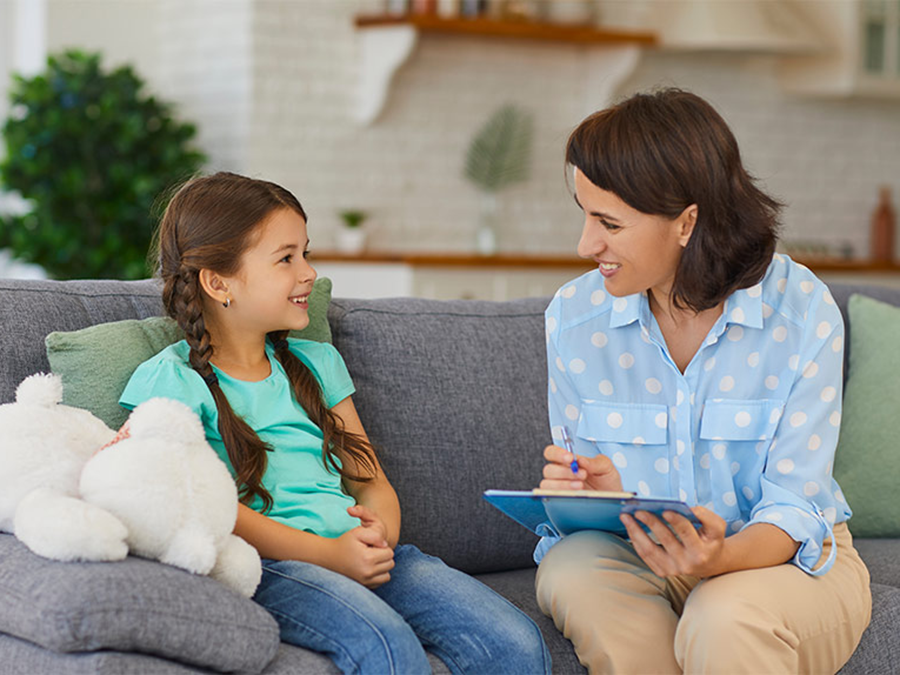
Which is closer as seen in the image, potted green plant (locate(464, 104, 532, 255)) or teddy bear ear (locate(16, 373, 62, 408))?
teddy bear ear (locate(16, 373, 62, 408))

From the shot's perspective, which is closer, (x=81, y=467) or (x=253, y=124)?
(x=81, y=467)

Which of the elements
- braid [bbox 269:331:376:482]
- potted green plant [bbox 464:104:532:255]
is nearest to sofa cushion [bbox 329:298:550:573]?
braid [bbox 269:331:376:482]

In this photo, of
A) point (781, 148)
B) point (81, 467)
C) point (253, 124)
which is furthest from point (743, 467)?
point (781, 148)

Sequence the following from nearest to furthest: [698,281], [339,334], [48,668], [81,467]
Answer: [48,668] → [81,467] → [698,281] → [339,334]

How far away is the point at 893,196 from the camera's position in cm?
606

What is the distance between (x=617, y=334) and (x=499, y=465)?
1.42 ft

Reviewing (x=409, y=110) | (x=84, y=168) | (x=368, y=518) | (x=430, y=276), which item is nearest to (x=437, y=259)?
(x=430, y=276)

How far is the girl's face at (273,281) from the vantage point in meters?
1.83

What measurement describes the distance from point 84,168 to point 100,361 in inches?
102

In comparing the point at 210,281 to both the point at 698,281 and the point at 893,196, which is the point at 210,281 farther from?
the point at 893,196

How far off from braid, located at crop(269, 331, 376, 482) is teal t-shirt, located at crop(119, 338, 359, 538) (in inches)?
0.4

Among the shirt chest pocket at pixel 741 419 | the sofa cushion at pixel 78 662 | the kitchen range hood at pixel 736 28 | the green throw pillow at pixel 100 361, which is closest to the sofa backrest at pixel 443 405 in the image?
the green throw pillow at pixel 100 361

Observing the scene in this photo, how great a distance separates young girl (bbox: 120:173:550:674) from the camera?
1604mm

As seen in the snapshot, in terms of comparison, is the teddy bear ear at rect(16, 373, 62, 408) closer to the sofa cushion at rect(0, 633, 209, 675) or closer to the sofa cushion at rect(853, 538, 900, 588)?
the sofa cushion at rect(0, 633, 209, 675)
